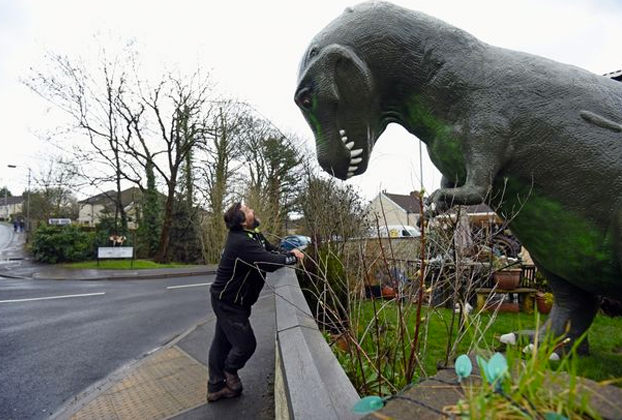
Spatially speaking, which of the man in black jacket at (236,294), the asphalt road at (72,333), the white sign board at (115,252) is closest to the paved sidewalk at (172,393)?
the man in black jacket at (236,294)

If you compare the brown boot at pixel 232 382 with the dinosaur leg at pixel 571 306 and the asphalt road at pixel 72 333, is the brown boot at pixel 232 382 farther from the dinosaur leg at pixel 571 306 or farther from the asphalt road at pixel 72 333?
the dinosaur leg at pixel 571 306

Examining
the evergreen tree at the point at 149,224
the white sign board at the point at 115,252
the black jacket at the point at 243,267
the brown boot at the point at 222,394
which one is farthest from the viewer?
the evergreen tree at the point at 149,224

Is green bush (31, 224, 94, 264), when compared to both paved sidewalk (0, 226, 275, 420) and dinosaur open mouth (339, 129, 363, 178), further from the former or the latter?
dinosaur open mouth (339, 129, 363, 178)

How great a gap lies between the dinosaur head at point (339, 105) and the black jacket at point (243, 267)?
150 cm

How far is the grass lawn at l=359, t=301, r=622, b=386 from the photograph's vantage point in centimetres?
257

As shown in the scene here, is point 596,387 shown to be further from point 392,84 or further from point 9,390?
point 9,390

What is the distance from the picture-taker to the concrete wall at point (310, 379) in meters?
1.32

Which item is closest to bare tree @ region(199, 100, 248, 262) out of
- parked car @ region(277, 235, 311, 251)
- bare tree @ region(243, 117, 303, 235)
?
bare tree @ region(243, 117, 303, 235)

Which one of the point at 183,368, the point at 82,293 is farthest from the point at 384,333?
the point at 82,293

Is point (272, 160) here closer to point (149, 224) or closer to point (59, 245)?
point (149, 224)

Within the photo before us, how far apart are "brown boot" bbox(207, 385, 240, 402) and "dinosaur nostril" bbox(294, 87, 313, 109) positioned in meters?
2.82

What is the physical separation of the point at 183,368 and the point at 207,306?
4444 millimetres

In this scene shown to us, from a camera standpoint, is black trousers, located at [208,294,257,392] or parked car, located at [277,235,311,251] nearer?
black trousers, located at [208,294,257,392]

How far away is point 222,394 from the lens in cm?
348
